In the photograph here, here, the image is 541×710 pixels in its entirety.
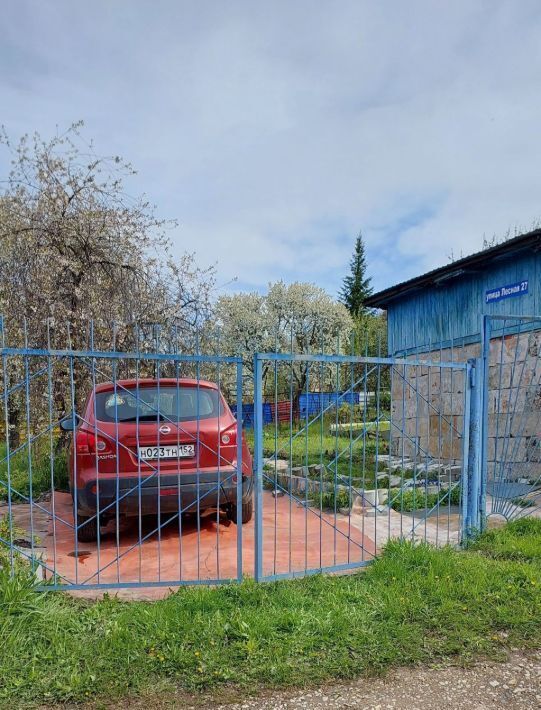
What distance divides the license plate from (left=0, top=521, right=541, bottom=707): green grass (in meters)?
1.42

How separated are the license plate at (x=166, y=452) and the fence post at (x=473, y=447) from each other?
2.67m

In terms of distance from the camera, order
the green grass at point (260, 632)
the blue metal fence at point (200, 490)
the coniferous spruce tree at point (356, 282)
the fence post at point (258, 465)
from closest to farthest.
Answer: the green grass at point (260, 632), the fence post at point (258, 465), the blue metal fence at point (200, 490), the coniferous spruce tree at point (356, 282)

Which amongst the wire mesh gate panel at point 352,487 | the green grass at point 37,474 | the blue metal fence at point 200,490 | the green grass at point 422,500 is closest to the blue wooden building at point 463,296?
the wire mesh gate panel at point 352,487

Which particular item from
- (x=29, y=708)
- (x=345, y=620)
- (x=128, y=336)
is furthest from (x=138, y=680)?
(x=128, y=336)

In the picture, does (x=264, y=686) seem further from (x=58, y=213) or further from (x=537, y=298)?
(x=58, y=213)

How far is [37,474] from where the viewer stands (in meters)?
8.84

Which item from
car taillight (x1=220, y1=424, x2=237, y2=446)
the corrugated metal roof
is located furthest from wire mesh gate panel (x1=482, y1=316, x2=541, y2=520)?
car taillight (x1=220, y1=424, x2=237, y2=446)

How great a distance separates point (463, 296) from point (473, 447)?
17.2ft

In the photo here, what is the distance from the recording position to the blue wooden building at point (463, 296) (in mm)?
7957

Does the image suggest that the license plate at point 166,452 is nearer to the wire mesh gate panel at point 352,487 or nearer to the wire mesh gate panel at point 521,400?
the wire mesh gate panel at point 352,487

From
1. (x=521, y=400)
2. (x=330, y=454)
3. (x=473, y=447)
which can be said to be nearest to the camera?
(x=473, y=447)

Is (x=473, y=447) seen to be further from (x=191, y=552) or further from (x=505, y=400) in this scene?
(x=505, y=400)

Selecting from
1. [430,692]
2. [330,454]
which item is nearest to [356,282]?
[330,454]

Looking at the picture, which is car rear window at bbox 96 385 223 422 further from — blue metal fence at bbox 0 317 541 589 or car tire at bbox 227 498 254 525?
car tire at bbox 227 498 254 525
